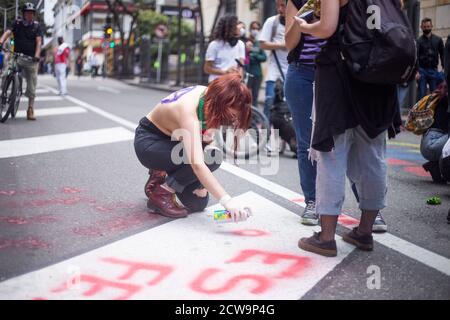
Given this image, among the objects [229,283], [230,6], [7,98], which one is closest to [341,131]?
[229,283]

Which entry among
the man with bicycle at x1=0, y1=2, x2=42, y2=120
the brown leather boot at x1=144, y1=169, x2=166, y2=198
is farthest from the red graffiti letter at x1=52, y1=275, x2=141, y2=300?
the man with bicycle at x1=0, y1=2, x2=42, y2=120

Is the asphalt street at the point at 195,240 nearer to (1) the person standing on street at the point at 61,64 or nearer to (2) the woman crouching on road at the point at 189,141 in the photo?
(2) the woman crouching on road at the point at 189,141

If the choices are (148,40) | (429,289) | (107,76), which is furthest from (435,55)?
(107,76)

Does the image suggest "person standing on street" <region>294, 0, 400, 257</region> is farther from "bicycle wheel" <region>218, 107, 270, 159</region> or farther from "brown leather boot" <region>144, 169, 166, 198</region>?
"bicycle wheel" <region>218, 107, 270, 159</region>

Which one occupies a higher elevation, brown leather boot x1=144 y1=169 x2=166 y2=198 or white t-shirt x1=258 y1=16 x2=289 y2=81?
white t-shirt x1=258 y1=16 x2=289 y2=81

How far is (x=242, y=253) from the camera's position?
3385mm

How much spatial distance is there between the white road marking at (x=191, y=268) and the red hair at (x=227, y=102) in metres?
0.71

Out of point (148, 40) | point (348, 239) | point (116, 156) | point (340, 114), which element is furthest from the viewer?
point (148, 40)

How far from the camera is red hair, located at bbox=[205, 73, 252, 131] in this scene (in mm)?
3635

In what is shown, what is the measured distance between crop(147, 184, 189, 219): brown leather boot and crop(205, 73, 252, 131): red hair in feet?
2.44

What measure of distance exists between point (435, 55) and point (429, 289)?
10206 millimetres

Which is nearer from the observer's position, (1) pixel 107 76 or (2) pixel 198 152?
(2) pixel 198 152

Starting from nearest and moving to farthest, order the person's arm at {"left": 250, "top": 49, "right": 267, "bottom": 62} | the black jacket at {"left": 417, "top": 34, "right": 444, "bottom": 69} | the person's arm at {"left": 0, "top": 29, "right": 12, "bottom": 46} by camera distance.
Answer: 1. the person's arm at {"left": 0, "top": 29, "right": 12, "bottom": 46}
2. the person's arm at {"left": 250, "top": 49, "right": 267, "bottom": 62}
3. the black jacket at {"left": 417, "top": 34, "right": 444, "bottom": 69}
